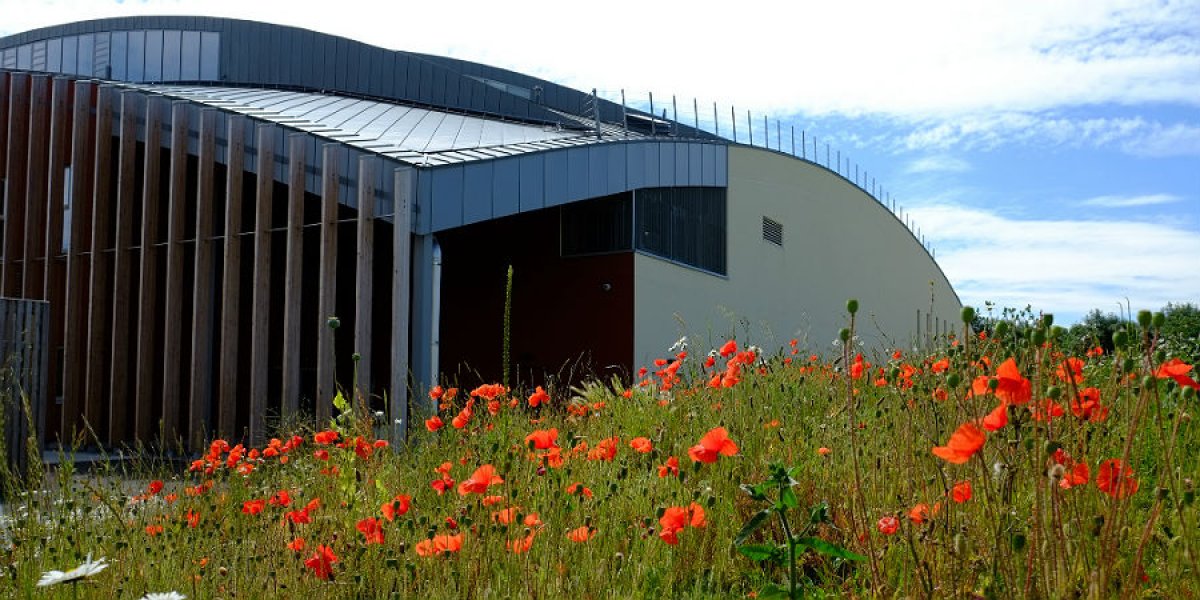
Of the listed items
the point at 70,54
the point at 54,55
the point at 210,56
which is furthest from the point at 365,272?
the point at 54,55

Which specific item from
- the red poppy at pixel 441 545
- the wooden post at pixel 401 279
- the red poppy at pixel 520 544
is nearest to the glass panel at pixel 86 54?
the wooden post at pixel 401 279

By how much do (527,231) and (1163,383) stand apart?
15053 mm

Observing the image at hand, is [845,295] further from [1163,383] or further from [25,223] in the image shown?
[1163,383]

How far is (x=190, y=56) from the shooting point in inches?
1231

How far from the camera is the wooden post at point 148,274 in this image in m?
17.3

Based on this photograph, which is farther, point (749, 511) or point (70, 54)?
point (70, 54)

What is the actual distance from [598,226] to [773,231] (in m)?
6.68

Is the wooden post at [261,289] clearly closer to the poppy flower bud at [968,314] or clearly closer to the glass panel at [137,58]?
the poppy flower bud at [968,314]

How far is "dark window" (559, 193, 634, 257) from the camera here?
1922cm

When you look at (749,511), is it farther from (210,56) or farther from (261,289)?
(210,56)

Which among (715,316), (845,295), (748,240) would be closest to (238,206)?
(715,316)

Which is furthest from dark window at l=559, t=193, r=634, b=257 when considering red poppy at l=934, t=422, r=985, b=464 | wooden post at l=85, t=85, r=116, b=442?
red poppy at l=934, t=422, r=985, b=464

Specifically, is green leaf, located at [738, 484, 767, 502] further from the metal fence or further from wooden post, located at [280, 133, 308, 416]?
wooden post, located at [280, 133, 308, 416]

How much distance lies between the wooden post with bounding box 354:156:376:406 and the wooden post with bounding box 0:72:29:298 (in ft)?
32.7
